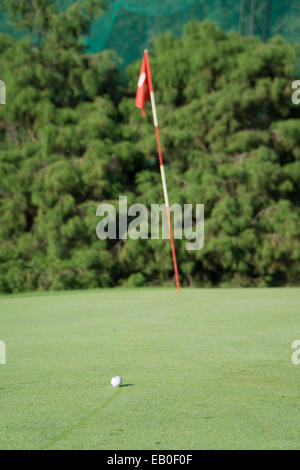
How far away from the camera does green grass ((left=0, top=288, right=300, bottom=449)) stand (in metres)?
2.12

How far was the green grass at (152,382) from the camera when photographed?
2119 millimetres

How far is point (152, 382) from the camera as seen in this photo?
2963 mm

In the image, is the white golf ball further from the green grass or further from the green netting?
the green netting

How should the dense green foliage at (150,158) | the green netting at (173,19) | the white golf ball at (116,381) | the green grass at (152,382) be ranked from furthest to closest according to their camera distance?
the green netting at (173,19)
the dense green foliage at (150,158)
the white golf ball at (116,381)
the green grass at (152,382)

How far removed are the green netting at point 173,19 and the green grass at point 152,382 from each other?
52.3ft

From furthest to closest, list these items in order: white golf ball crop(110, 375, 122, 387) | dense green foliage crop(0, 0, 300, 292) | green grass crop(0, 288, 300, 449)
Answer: dense green foliage crop(0, 0, 300, 292)
white golf ball crop(110, 375, 122, 387)
green grass crop(0, 288, 300, 449)

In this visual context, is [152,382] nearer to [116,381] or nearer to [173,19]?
[116,381]

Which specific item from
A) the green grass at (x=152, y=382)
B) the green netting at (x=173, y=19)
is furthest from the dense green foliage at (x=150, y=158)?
the green grass at (x=152, y=382)

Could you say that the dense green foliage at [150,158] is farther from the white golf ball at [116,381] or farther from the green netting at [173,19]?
the white golf ball at [116,381]

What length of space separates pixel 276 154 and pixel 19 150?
616cm

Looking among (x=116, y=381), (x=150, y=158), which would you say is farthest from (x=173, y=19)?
(x=116, y=381)

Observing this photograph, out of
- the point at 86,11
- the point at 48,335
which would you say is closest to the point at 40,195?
the point at 86,11

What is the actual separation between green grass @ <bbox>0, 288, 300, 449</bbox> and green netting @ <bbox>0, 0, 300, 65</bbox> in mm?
15938

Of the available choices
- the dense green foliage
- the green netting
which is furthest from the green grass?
the green netting
